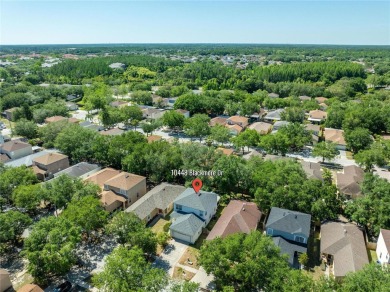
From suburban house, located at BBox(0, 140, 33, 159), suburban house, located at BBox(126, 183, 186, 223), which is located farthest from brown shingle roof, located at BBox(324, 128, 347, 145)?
suburban house, located at BBox(0, 140, 33, 159)

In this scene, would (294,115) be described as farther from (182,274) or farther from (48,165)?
(48,165)

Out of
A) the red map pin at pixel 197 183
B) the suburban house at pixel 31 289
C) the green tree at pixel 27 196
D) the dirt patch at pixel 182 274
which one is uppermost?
the green tree at pixel 27 196

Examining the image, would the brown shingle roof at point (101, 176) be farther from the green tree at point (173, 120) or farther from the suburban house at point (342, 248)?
the suburban house at point (342, 248)

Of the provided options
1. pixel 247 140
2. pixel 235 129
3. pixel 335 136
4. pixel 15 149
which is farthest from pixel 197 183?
pixel 335 136

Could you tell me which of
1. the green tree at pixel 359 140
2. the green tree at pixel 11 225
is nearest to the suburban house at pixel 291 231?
the green tree at pixel 11 225

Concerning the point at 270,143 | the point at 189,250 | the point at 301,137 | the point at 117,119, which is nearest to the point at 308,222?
the point at 189,250

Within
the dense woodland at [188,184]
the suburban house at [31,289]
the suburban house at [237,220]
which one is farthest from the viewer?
the suburban house at [237,220]

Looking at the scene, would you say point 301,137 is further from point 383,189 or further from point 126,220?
point 126,220

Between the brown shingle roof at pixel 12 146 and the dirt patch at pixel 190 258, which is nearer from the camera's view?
the dirt patch at pixel 190 258
